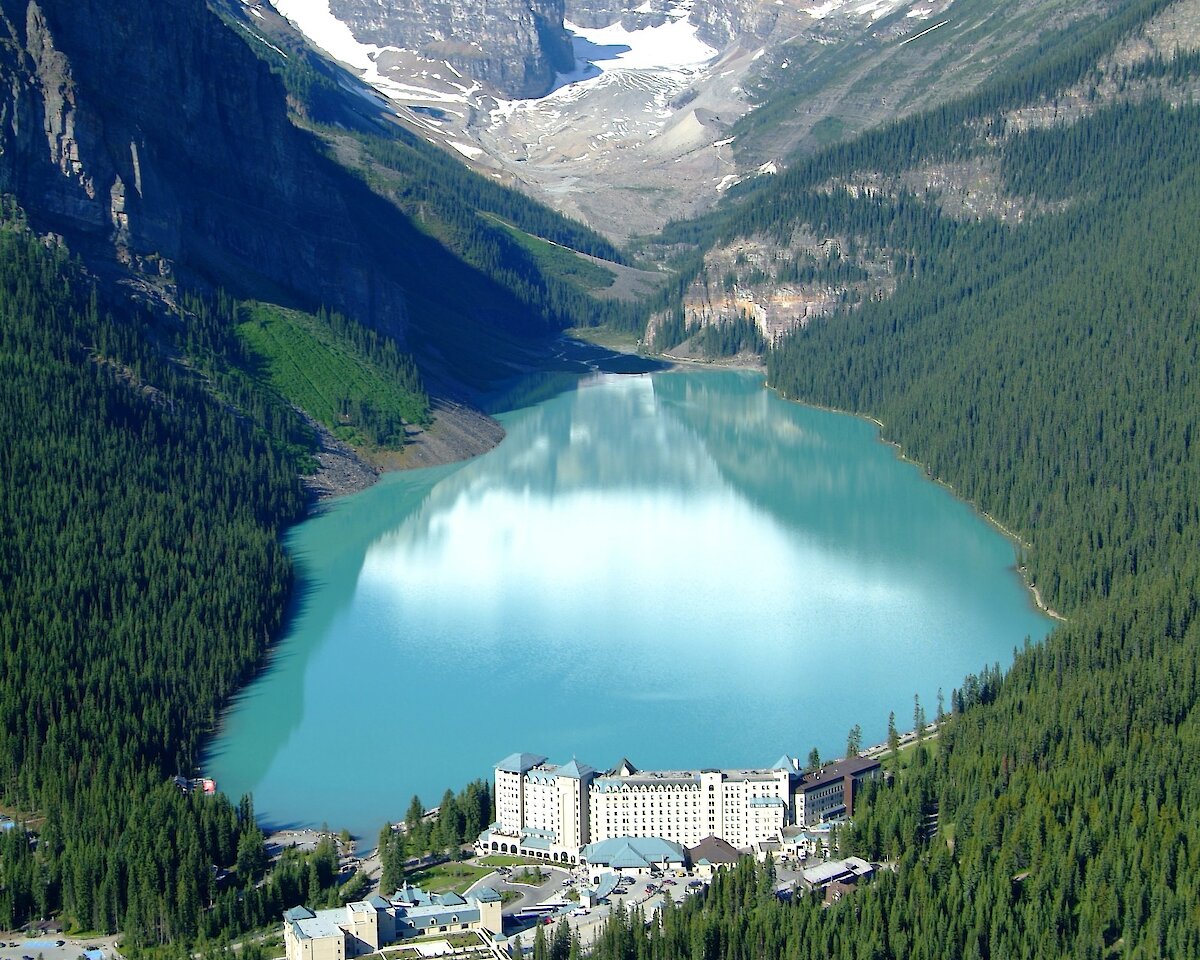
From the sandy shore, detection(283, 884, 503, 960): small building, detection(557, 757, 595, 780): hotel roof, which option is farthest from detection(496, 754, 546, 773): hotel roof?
the sandy shore

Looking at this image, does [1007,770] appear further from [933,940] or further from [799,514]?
[799,514]

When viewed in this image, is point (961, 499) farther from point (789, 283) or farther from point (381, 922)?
Answer: point (789, 283)

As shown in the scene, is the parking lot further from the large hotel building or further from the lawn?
the large hotel building

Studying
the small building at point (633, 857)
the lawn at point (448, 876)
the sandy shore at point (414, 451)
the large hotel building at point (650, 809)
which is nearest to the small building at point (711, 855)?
the small building at point (633, 857)

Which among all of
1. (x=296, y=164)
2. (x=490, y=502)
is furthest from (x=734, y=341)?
(x=490, y=502)

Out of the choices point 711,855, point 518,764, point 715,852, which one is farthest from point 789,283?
point 711,855

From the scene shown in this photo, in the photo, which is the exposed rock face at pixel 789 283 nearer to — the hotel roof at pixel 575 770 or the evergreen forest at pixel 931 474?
the evergreen forest at pixel 931 474
